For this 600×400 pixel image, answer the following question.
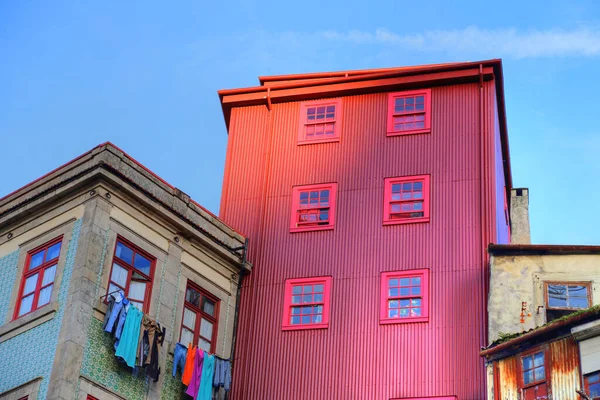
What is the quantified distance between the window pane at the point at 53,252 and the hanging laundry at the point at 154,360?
13.7 feet

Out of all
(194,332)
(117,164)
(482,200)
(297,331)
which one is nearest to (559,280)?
(482,200)

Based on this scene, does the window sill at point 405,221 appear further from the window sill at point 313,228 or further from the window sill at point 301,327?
the window sill at point 301,327

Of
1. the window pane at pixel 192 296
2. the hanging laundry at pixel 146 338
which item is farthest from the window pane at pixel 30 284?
the window pane at pixel 192 296

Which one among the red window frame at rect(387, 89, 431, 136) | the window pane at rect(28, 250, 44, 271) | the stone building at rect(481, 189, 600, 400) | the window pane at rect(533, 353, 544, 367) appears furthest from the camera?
the red window frame at rect(387, 89, 431, 136)

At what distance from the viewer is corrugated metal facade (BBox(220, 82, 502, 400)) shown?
38.9 meters

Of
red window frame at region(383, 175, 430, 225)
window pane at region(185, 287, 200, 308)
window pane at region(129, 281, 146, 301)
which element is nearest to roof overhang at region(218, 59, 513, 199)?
red window frame at region(383, 175, 430, 225)

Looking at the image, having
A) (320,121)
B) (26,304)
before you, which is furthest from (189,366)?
(320,121)

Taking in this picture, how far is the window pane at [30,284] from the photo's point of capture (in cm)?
3678

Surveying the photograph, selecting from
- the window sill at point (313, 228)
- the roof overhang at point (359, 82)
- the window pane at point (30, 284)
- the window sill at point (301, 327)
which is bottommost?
the window pane at point (30, 284)

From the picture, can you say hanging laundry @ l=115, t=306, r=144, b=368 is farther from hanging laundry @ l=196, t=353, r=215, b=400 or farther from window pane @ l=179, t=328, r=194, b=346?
hanging laundry @ l=196, t=353, r=215, b=400

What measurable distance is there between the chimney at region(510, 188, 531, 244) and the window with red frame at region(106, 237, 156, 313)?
20967mm

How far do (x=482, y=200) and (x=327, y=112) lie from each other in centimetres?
773

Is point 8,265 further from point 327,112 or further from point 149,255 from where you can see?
point 327,112

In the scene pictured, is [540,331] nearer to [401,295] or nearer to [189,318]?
[401,295]
